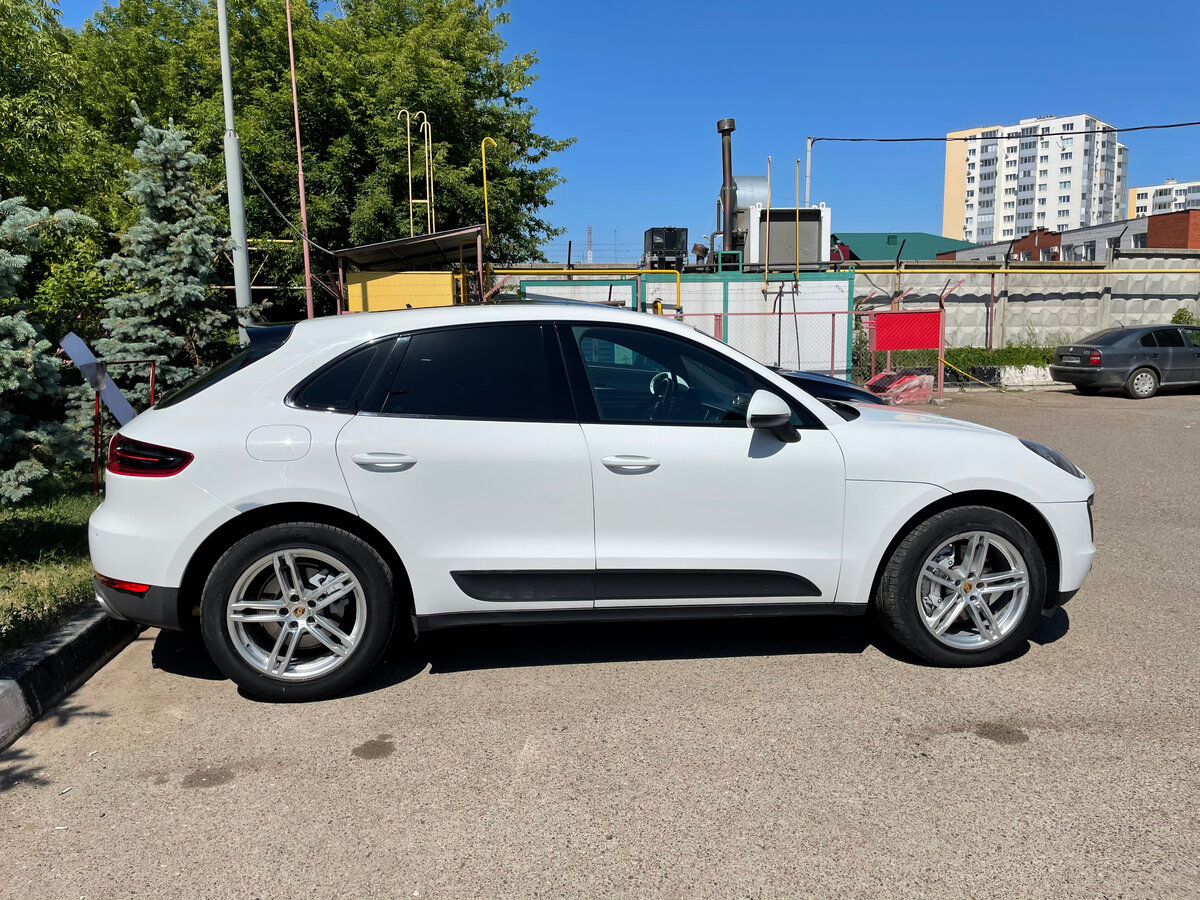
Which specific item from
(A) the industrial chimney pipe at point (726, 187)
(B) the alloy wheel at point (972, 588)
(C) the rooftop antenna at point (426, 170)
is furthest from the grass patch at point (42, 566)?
(A) the industrial chimney pipe at point (726, 187)

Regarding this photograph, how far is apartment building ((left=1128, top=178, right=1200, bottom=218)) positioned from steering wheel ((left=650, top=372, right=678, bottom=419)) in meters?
170

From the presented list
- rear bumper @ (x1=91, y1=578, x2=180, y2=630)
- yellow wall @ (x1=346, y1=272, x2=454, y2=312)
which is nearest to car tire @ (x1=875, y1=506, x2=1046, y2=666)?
rear bumper @ (x1=91, y1=578, x2=180, y2=630)

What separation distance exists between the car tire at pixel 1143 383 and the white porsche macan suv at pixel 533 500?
1632cm

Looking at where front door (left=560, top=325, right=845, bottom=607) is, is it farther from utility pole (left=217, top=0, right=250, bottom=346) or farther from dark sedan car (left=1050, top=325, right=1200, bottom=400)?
dark sedan car (left=1050, top=325, right=1200, bottom=400)

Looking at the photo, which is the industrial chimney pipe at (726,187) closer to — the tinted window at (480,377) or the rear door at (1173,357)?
the rear door at (1173,357)

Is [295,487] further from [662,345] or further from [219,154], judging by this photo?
[219,154]

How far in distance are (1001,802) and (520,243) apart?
2543cm

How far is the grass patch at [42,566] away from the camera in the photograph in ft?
14.1

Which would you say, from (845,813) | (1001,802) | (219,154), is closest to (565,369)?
(845,813)

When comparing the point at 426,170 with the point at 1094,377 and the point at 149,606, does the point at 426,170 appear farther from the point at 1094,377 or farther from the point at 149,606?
the point at 149,606

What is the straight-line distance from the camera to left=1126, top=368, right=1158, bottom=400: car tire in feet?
58.7

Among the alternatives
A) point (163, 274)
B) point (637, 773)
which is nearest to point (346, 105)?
point (163, 274)

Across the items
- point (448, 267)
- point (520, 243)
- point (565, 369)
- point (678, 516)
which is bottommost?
point (678, 516)

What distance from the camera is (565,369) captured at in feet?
13.0
